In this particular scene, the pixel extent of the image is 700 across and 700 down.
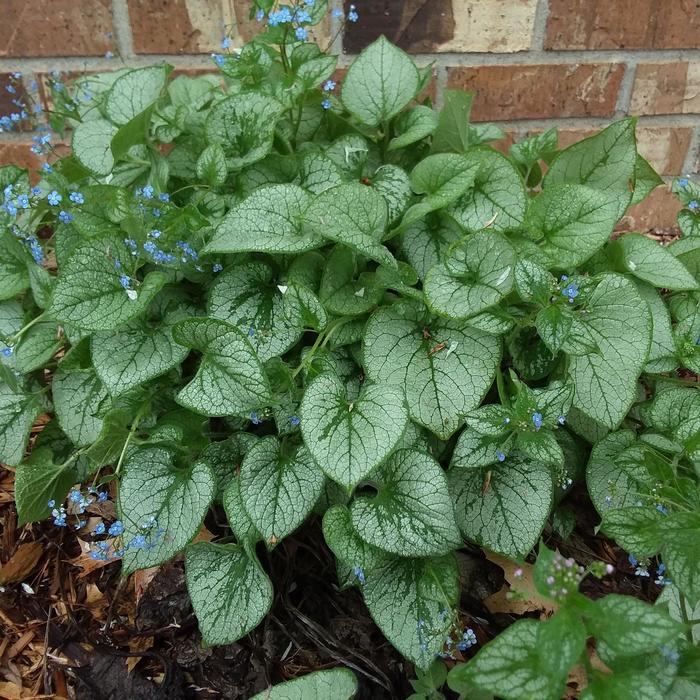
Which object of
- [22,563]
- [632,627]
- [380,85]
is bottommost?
[22,563]

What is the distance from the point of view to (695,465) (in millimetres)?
911

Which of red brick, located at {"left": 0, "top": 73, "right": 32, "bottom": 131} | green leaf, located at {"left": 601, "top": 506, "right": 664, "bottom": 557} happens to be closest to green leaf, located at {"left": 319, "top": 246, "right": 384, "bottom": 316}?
green leaf, located at {"left": 601, "top": 506, "right": 664, "bottom": 557}

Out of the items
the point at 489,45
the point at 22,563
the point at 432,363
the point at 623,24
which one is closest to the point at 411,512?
Result: the point at 432,363

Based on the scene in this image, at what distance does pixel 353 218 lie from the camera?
0.92 m

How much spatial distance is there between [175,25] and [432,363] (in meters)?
1.04

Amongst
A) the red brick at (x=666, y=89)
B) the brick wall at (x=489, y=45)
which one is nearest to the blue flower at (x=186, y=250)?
the brick wall at (x=489, y=45)

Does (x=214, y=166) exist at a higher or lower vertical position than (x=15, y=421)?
higher

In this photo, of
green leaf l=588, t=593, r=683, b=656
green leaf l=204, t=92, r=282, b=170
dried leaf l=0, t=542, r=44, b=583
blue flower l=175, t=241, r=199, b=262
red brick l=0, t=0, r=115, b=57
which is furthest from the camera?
red brick l=0, t=0, r=115, b=57

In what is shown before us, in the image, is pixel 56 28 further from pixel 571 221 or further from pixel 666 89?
pixel 666 89

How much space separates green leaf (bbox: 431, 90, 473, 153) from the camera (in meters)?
1.10

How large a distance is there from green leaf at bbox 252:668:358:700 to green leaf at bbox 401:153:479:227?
1.97ft

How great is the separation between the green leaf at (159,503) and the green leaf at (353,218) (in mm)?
355

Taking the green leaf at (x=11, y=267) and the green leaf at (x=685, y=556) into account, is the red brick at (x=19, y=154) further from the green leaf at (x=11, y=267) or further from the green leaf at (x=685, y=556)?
the green leaf at (x=685, y=556)

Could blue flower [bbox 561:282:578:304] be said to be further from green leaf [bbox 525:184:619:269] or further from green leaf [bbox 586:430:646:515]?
green leaf [bbox 586:430:646:515]
